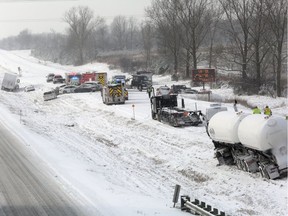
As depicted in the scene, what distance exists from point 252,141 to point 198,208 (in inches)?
206

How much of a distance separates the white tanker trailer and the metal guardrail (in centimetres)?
447

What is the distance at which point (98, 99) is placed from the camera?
53.6 m

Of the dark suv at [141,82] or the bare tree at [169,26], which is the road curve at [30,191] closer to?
the dark suv at [141,82]

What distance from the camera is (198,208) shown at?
573 inches

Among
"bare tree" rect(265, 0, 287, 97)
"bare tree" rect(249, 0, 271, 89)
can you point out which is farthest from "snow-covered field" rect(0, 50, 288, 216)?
"bare tree" rect(249, 0, 271, 89)

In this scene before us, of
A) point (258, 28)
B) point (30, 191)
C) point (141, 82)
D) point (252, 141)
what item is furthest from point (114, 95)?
point (30, 191)

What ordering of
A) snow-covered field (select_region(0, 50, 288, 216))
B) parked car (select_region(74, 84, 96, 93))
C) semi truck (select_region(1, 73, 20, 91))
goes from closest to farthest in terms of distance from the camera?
snow-covered field (select_region(0, 50, 288, 216)) < parked car (select_region(74, 84, 96, 93)) < semi truck (select_region(1, 73, 20, 91))

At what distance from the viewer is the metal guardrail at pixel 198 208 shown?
1400 cm

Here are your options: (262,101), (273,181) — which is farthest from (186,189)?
(262,101)

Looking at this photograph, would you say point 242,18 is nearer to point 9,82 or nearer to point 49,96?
point 49,96

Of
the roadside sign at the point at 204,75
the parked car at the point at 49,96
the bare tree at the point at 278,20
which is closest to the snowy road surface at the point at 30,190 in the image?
the roadside sign at the point at 204,75

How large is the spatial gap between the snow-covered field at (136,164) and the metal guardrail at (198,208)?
36 cm

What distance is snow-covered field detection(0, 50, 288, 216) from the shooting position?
1656cm

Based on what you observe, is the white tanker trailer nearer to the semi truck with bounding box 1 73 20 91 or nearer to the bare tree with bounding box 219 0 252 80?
the bare tree with bounding box 219 0 252 80
